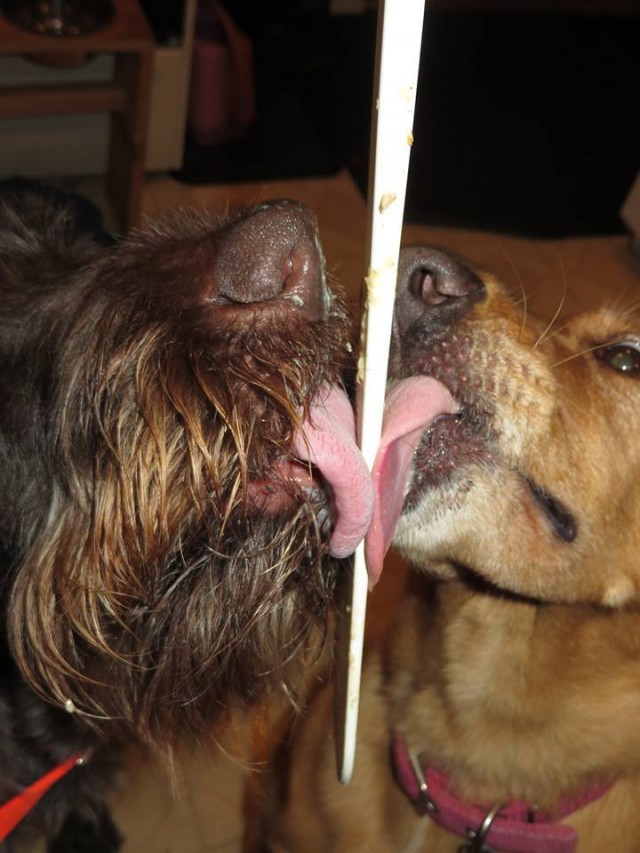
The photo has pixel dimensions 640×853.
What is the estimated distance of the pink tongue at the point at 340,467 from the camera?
119 cm

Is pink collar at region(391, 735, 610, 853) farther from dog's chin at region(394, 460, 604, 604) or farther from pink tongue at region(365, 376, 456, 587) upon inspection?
pink tongue at region(365, 376, 456, 587)

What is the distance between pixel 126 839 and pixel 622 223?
10.9ft

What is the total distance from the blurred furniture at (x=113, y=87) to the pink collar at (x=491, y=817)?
251 centimetres

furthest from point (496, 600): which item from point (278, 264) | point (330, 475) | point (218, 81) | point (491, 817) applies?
point (218, 81)

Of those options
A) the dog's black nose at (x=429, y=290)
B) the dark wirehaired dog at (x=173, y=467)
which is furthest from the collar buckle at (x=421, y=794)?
the dog's black nose at (x=429, y=290)

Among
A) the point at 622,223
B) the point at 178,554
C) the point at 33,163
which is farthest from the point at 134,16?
the point at 178,554

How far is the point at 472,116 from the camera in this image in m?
4.68

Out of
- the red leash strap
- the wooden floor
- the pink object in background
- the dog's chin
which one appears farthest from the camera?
the pink object in background

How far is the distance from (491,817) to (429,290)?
3.18 ft

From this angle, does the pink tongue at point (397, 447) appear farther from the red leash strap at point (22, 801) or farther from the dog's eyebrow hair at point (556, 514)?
the red leash strap at point (22, 801)

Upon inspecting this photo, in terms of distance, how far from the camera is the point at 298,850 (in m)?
2.05

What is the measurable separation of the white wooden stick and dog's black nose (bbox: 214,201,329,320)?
0.16m

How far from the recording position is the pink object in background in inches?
164

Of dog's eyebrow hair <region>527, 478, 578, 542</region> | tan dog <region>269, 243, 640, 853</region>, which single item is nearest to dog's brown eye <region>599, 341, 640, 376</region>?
tan dog <region>269, 243, 640, 853</region>
